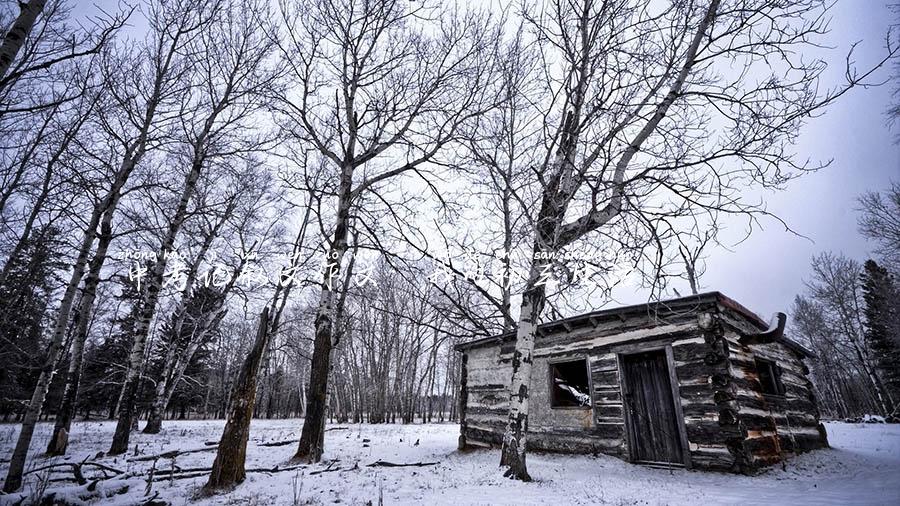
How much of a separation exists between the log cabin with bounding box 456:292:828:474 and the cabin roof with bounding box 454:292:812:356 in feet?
0.09

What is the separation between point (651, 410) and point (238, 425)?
8.44 m

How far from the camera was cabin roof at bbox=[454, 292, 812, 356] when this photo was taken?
310 inches

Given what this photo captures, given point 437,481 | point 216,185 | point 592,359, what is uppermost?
point 216,185

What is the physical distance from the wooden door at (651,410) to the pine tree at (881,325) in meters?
23.5

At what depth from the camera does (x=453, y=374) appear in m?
38.0

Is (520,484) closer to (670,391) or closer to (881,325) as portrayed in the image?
(670,391)

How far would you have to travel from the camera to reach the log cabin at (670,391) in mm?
7652

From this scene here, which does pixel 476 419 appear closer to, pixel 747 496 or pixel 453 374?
pixel 747 496

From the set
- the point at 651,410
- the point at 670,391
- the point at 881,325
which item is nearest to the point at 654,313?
the point at 670,391

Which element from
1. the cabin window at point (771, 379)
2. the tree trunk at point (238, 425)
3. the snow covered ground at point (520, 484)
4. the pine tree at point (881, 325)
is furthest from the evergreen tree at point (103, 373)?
the pine tree at point (881, 325)

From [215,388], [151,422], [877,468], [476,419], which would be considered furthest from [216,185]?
[215,388]

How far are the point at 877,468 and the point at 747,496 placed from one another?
521 cm

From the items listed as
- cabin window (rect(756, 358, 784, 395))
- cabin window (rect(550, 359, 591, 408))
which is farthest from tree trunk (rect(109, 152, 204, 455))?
cabin window (rect(756, 358, 784, 395))

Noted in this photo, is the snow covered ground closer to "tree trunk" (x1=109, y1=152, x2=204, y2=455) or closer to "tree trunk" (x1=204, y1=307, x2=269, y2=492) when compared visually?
"tree trunk" (x1=204, y1=307, x2=269, y2=492)
